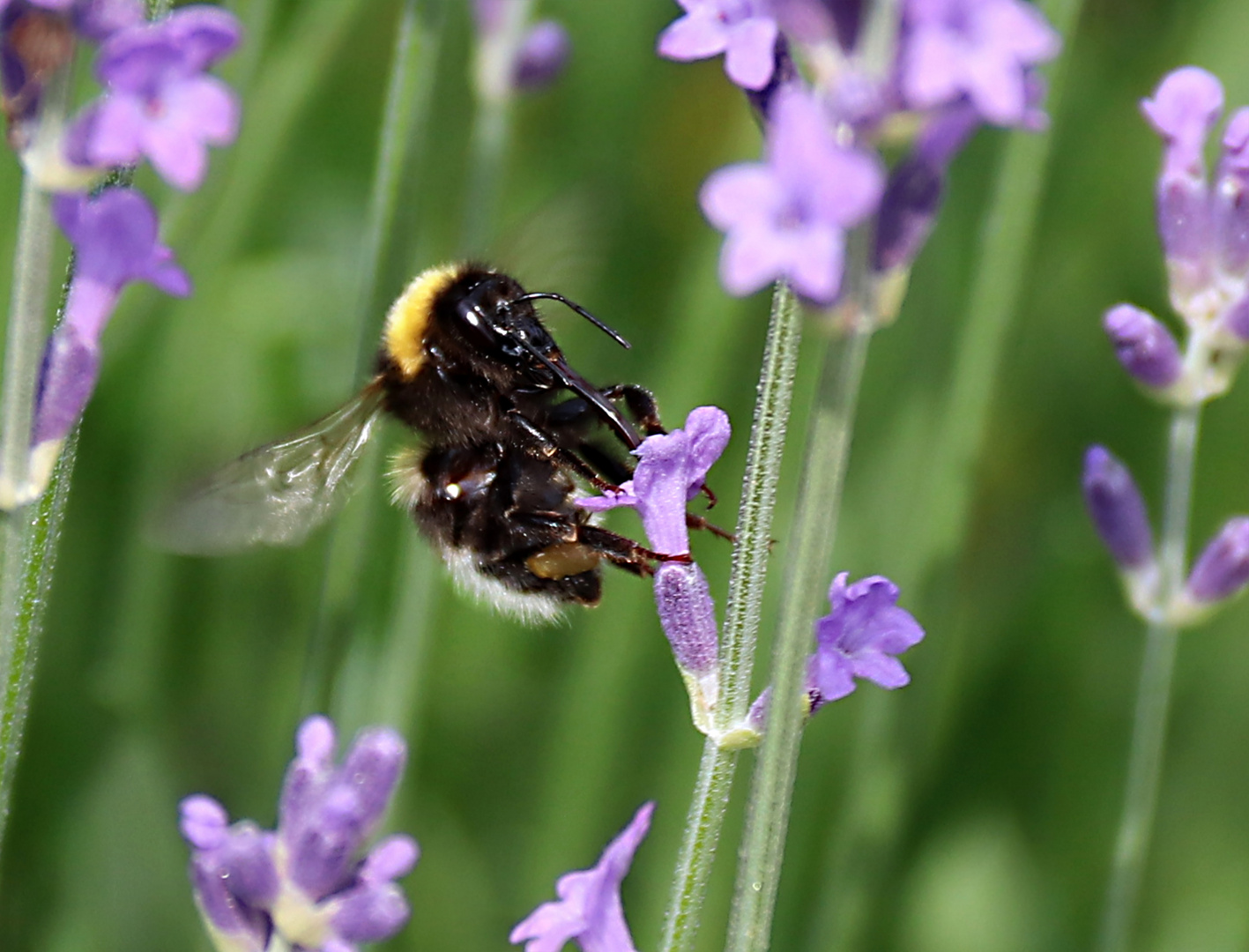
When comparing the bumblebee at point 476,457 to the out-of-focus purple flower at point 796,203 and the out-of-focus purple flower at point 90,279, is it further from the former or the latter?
the out-of-focus purple flower at point 796,203

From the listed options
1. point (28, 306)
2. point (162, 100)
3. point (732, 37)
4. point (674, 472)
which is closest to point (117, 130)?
point (162, 100)

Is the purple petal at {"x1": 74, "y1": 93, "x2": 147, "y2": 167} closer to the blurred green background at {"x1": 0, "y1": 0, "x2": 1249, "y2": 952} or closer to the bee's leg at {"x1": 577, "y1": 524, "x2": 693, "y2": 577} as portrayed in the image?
the bee's leg at {"x1": 577, "y1": 524, "x2": 693, "y2": 577}

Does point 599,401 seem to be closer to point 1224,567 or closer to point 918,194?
point 918,194

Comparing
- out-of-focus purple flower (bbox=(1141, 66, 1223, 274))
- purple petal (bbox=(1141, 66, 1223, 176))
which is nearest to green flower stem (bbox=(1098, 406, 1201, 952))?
out-of-focus purple flower (bbox=(1141, 66, 1223, 274))

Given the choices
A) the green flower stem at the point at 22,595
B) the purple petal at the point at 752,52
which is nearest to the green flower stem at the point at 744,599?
the purple petal at the point at 752,52

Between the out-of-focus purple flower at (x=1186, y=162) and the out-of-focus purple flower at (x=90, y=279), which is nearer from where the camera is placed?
the out-of-focus purple flower at (x=90, y=279)

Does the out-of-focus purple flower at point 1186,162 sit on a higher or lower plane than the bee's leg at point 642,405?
higher
